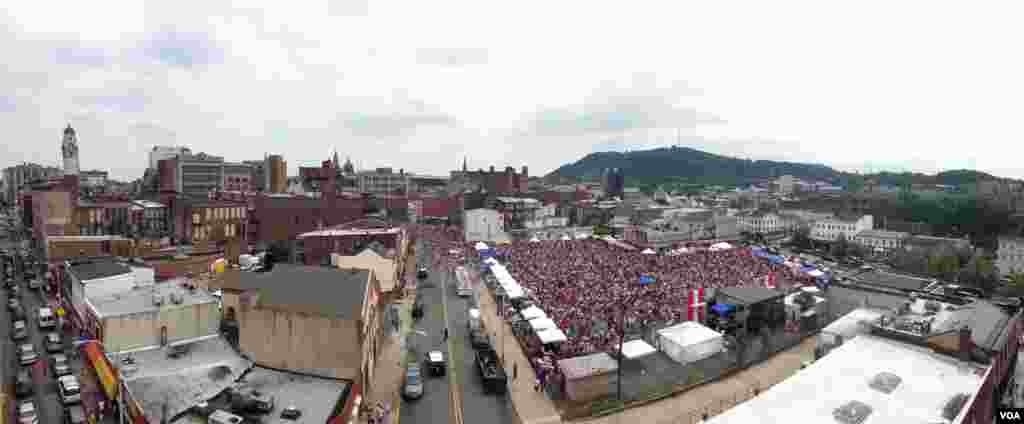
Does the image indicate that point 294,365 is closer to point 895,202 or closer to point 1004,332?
point 1004,332

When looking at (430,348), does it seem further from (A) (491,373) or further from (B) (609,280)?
(B) (609,280)

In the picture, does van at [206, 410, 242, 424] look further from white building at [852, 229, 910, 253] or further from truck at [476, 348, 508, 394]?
white building at [852, 229, 910, 253]

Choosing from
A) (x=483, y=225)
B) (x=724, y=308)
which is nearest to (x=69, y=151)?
(x=483, y=225)

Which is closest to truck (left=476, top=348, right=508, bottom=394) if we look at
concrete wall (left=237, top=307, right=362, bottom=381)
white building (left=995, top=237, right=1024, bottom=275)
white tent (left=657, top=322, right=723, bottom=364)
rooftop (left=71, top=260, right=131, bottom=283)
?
concrete wall (left=237, top=307, right=362, bottom=381)

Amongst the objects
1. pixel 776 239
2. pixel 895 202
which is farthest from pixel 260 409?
pixel 895 202

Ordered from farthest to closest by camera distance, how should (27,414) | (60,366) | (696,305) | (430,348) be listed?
(696,305)
(430,348)
(60,366)
(27,414)

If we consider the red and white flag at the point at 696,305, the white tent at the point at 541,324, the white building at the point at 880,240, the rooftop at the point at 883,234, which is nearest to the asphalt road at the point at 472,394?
the white tent at the point at 541,324
